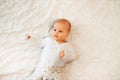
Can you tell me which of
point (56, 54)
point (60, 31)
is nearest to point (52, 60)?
point (56, 54)

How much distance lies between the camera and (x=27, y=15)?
177 centimetres

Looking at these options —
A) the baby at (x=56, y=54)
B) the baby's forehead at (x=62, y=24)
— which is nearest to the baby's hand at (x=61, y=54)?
Answer: the baby at (x=56, y=54)

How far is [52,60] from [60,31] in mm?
179

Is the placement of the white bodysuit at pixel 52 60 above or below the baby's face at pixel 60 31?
below

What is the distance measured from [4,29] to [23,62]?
252 millimetres

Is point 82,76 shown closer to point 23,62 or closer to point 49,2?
point 23,62

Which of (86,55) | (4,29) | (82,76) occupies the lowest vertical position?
(82,76)

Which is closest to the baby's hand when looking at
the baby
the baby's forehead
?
the baby

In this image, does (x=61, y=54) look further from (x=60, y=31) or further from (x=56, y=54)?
(x=60, y=31)

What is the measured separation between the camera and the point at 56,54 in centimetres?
158

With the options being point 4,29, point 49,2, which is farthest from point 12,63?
point 49,2

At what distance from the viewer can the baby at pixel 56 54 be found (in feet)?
5.04

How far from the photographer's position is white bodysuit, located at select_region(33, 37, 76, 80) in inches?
60.4

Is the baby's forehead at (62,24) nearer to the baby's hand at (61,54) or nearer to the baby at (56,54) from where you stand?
the baby at (56,54)
